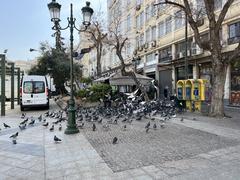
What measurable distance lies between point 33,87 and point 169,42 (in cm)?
1485

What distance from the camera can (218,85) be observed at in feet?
33.2

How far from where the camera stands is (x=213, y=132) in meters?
7.11

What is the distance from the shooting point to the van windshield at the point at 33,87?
563 inches

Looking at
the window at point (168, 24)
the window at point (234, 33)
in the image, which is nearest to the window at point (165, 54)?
the window at point (168, 24)

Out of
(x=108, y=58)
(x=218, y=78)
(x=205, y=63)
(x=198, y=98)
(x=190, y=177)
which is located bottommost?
(x=190, y=177)

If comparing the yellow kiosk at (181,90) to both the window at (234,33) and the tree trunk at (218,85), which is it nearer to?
the tree trunk at (218,85)

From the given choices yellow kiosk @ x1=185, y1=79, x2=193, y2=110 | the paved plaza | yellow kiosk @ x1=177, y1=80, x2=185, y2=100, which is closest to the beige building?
yellow kiosk @ x1=177, y1=80, x2=185, y2=100

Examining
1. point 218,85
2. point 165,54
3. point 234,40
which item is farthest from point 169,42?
point 218,85

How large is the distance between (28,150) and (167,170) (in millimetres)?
3467

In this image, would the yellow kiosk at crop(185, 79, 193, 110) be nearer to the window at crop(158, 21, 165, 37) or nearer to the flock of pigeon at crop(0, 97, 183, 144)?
the flock of pigeon at crop(0, 97, 183, 144)

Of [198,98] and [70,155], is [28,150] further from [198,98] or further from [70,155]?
[198,98]

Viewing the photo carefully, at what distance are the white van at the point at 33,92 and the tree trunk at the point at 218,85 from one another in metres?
10.5

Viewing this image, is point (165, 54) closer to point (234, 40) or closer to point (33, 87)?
point (234, 40)

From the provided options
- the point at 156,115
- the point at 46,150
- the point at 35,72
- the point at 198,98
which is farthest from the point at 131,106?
the point at 35,72
